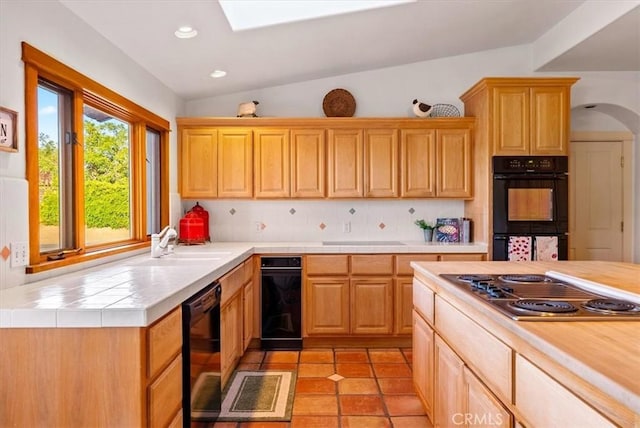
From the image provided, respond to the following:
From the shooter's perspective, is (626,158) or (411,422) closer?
(411,422)

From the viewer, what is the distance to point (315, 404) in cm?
272

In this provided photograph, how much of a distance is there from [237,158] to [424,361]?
259 centimetres

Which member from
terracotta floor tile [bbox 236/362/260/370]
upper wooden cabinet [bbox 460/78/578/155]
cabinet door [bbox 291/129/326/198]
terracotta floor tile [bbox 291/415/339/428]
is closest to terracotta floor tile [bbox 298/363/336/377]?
terracotta floor tile [bbox 236/362/260/370]

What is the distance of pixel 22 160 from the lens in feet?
6.35

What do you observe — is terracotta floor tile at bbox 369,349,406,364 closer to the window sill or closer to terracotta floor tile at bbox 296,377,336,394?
terracotta floor tile at bbox 296,377,336,394

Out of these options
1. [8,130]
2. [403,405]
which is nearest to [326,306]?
[403,405]

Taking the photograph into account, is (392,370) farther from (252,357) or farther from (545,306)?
(545,306)

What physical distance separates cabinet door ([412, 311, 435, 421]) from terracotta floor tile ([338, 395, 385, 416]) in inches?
12.5

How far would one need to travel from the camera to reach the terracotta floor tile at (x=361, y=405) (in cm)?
261

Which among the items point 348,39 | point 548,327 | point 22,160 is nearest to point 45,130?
point 22,160

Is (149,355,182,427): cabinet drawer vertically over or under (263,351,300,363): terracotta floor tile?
over

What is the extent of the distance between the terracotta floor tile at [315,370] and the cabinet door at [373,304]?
20.9 inches

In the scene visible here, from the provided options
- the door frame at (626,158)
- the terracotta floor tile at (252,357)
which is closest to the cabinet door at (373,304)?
the terracotta floor tile at (252,357)

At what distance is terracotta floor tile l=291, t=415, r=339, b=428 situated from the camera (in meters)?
2.46
